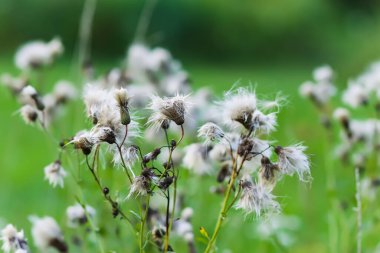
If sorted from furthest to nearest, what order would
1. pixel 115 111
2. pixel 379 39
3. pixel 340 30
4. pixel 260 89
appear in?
pixel 340 30
pixel 379 39
pixel 260 89
pixel 115 111

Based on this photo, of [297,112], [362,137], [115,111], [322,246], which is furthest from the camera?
[297,112]

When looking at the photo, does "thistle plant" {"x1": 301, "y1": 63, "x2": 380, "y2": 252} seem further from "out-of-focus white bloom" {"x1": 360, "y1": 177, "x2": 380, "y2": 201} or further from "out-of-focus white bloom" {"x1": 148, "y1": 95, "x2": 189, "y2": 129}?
"out-of-focus white bloom" {"x1": 148, "y1": 95, "x2": 189, "y2": 129}

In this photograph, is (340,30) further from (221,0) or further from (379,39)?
(379,39)

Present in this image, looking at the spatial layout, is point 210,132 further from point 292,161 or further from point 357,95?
point 357,95

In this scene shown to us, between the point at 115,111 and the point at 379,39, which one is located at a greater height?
the point at 379,39

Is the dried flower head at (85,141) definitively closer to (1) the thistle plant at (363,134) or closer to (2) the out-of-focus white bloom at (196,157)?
(2) the out-of-focus white bloom at (196,157)

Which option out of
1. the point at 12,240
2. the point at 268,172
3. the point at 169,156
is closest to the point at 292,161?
the point at 268,172

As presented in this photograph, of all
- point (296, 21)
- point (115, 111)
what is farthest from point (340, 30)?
point (115, 111)
